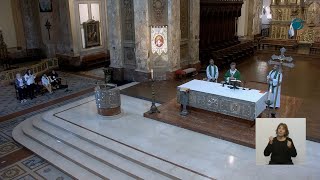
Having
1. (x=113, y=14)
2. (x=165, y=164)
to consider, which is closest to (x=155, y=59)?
(x=113, y=14)

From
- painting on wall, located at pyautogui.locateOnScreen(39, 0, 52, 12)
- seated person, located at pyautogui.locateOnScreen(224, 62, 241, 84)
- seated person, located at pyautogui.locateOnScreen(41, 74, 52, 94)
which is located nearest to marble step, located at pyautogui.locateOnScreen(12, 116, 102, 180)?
seated person, located at pyautogui.locateOnScreen(41, 74, 52, 94)

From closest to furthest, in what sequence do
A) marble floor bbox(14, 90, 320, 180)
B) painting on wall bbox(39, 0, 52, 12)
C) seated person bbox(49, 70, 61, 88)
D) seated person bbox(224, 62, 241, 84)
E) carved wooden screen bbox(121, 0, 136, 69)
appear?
marble floor bbox(14, 90, 320, 180)
seated person bbox(224, 62, 241, 84)
carved wooden screen bbox(121, 0, 136, 69)
seated person bbox(49, 70, 61, 88)
painting on wall bbox(39, 0, 52, 12)

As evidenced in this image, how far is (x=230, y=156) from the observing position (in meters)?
6.93

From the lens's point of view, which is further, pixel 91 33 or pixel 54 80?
pixel 91 33

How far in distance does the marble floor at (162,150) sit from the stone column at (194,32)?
18.1 ft

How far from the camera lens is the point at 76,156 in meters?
7.52

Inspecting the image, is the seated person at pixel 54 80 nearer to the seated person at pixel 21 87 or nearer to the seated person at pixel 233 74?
the seated person at pixel 21 87

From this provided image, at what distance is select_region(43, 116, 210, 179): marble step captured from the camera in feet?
20.8

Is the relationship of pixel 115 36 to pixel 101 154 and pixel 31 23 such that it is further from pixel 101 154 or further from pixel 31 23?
pixel 31 23

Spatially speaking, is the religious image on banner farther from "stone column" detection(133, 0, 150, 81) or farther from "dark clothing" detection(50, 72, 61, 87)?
"dark clothing" detection(50, 72, 61, 87)

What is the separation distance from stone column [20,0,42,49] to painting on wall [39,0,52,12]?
569 mm

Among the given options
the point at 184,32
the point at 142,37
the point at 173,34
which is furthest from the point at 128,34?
the point at 184,32

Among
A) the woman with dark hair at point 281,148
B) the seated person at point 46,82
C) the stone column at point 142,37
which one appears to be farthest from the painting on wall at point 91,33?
the woman with dark hair at point 281,148

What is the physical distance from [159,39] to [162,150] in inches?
251
